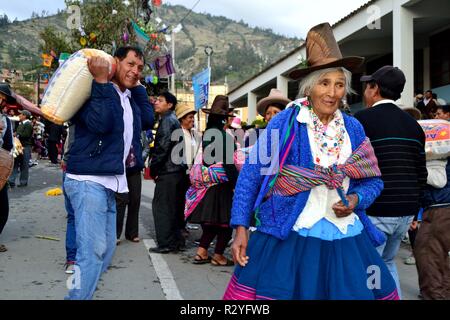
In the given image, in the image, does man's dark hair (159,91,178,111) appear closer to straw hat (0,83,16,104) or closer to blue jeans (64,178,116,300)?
straw hat (0,83,16,104)

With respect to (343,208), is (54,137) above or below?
above

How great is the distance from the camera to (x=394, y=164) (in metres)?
3.67

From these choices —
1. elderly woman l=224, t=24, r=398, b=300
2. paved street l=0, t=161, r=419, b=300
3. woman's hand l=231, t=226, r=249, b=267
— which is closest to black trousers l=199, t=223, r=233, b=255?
paved street l=0, t=161, r=419, b=300

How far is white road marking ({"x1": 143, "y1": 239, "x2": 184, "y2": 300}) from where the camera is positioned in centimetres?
456

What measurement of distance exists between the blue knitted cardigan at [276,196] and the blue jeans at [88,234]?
3.42 ft

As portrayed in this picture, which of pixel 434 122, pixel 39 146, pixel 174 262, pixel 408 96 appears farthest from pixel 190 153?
pixel 39 146

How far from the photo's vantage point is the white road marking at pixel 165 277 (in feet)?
15.0

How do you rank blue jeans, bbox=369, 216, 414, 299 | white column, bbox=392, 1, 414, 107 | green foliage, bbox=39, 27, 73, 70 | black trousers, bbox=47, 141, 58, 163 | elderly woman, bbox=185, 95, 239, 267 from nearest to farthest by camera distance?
blue jeans, bbox=369, 216, 414, 299 → elderly woman, bbox=185, 95, 239, 267 → white column, bbox=392, 1, 414, 107 → black trousers, bbox=47, 141, 58, 163 → green foliage, bbox=39, 27, 73, 70

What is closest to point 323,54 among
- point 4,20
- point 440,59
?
point 440,59

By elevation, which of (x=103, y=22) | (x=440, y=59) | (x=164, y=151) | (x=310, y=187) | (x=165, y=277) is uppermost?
(x=103, y=22)

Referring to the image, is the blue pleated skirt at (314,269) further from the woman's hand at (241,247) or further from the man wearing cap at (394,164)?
the man wearing cap at (394,164)

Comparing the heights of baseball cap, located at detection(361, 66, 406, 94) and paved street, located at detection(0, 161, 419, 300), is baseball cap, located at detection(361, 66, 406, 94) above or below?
above

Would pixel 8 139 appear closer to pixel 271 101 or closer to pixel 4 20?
pixel 271 101

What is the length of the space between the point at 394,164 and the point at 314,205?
1.22 metres
